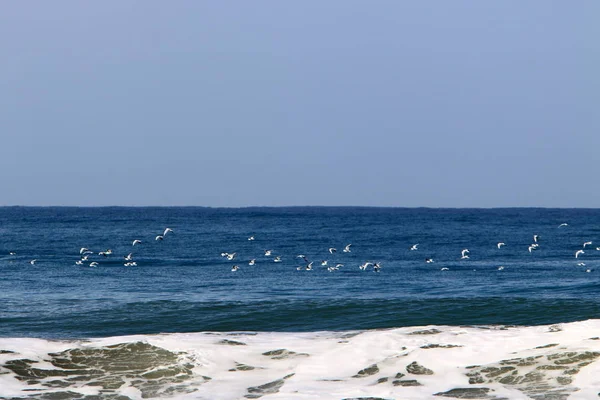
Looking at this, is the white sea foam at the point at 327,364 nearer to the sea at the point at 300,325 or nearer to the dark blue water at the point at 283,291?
the sea at the point at 300,325

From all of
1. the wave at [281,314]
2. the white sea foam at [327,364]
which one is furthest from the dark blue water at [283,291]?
the white sea foam at [327,364]

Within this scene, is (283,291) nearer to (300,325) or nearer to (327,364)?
(300,325)

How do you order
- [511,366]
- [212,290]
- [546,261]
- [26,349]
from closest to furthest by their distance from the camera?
[511,366], [26,349], [212,290], [546,261]

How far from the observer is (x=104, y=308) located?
1180 inches

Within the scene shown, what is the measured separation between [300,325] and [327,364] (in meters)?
10.3

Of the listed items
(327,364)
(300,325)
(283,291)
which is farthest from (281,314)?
(327,364)

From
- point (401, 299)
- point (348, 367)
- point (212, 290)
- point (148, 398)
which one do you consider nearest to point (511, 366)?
point (348, 367)

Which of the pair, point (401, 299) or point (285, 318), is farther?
A: point (401, 299)

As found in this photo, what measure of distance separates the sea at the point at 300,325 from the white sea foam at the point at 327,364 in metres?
0.04

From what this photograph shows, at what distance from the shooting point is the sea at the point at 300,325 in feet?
51.4

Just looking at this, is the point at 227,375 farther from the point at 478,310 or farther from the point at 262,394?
the point at 478,310

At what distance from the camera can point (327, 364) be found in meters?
16.8

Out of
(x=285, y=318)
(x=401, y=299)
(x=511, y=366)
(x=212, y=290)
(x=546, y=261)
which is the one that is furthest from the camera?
(x=546, y=261)

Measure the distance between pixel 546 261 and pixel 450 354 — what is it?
3685 centimetres
